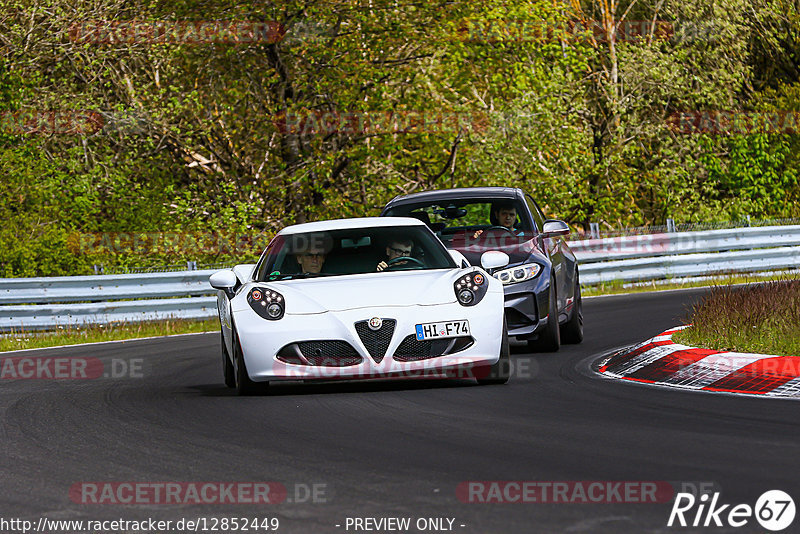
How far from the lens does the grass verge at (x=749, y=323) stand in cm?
1039

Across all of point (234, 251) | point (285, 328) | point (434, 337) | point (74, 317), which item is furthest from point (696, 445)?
point (234, 251)

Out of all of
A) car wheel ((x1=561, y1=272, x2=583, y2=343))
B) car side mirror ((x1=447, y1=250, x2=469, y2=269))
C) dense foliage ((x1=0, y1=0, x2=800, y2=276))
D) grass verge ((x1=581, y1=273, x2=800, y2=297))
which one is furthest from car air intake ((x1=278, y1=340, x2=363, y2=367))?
dense foliage ((x1=0, y1=0, x2=800, y2=276))

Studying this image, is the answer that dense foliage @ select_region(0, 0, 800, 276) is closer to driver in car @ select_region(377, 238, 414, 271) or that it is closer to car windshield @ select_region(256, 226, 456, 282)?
car windshield @ select_region(256, 226, 456, 282)

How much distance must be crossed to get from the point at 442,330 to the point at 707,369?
205 centimetres

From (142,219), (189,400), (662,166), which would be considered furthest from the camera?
(662,166)

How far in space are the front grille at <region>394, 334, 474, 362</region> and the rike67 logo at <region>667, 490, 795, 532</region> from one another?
4.10m

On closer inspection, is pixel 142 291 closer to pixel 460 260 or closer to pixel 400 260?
pixel 400 260

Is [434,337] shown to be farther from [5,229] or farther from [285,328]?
[5,229]

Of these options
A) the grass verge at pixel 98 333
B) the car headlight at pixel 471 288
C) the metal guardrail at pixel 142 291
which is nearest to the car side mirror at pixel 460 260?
the car headlight at pixel 471 288

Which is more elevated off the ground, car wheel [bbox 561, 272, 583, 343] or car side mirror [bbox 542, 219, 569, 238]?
car side mirror [bbox 542, 219, 569, 238]

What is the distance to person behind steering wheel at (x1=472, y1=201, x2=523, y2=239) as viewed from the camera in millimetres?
13320

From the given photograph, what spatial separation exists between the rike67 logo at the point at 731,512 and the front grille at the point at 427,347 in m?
4.10

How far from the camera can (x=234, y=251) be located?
25047mm

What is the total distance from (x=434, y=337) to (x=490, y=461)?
9.56 feet
